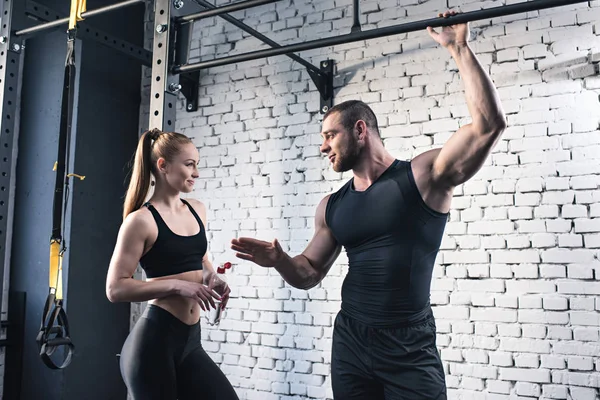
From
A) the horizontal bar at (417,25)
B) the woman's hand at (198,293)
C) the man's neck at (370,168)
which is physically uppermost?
the horizontal bar at (417,25)

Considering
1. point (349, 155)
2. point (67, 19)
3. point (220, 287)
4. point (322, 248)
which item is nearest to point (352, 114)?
point (349, 155)

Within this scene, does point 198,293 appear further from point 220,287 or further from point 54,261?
point 54,261

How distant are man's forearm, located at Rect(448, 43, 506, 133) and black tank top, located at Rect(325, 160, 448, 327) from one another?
0.31 meters

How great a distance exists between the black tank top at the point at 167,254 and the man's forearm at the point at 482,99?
1157 mm

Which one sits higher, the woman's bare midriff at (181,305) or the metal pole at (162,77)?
the metal pole at (162,77)

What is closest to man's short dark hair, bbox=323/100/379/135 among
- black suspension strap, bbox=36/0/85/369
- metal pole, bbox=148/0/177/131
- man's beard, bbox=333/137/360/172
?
man's beard, bbox=333/137/360/172

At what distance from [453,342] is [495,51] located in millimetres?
1645

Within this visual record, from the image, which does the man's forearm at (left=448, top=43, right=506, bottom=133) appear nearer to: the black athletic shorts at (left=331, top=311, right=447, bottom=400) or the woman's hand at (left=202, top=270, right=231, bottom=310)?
the black athletic shorts at (left=331, top=311, right=447, bottom=400)

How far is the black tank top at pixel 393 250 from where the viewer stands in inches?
75.3

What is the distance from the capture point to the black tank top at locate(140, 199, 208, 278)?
2.17m

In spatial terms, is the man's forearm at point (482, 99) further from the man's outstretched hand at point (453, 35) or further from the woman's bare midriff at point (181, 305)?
the woman's bare midriff at point (181, 305)

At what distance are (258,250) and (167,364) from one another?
561 millimetres

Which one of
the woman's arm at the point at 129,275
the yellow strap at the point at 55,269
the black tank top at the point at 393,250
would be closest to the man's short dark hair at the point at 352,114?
the black tank top at the point at 393,250

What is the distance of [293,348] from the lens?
12.1 ft
